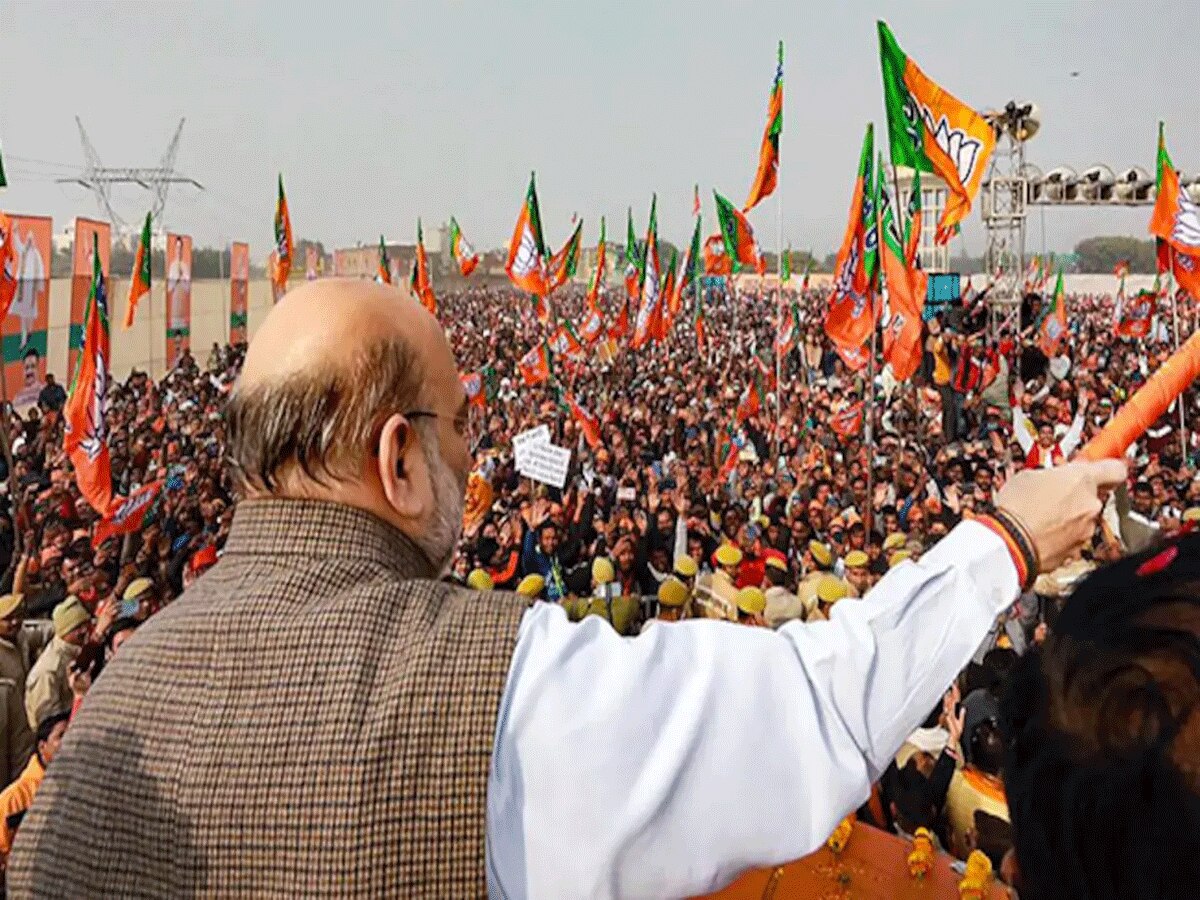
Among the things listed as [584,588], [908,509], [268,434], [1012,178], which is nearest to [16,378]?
[584,588]

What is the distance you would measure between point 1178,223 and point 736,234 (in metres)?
6.94

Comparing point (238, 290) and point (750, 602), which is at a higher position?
point (238, 290)

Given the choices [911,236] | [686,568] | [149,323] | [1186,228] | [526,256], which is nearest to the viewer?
[686,568]

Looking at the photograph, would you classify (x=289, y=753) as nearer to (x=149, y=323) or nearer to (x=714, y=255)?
(x=714, y=255)

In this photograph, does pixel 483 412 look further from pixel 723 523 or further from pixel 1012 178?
pixel 1012 178

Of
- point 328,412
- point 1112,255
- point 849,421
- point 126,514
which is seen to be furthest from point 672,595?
point 1112,255

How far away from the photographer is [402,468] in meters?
1.27

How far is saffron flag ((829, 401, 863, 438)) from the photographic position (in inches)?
482

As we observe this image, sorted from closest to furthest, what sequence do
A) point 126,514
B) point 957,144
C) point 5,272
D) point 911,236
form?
Answer: point 126,514
point 957,144
point 5,272
point 911,236

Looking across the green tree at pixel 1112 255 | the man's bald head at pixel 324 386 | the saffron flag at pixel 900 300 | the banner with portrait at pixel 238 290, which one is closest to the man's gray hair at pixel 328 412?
the man's bald head at pixel 324 386

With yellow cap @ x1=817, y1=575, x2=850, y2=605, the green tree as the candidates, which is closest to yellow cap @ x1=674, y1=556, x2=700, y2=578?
yellow cap @ x1=817, y1=575, x2=850, y2=605

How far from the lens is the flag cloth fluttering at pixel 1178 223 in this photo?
10.9 metres

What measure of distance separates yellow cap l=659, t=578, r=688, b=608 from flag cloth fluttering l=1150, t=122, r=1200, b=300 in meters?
7.10

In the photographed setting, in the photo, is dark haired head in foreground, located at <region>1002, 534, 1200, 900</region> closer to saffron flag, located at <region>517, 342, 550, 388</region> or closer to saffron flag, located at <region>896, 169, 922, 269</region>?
saffron flag, located at <region>896, 169, 922, 269</region>
